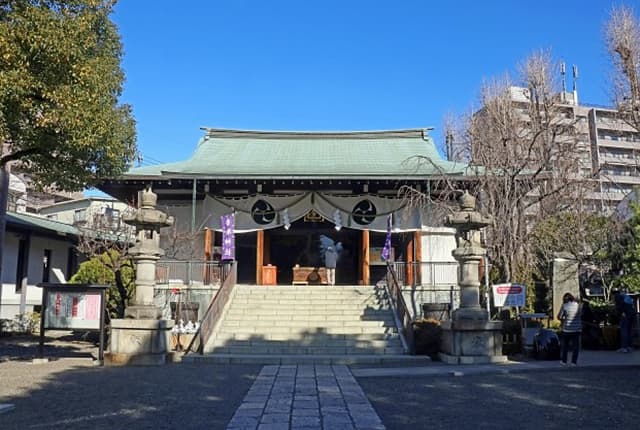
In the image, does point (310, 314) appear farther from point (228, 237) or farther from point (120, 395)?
point (120, 395)

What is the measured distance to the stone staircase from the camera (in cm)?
1238

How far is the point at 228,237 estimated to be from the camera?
1978 cm

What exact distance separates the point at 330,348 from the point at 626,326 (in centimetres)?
735

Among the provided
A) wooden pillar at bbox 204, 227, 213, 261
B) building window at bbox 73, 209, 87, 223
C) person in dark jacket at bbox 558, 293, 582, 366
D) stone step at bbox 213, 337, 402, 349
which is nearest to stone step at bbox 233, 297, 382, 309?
stone step at bbox 213, 337, 402, 349

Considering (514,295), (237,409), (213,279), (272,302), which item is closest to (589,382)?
(514,295)

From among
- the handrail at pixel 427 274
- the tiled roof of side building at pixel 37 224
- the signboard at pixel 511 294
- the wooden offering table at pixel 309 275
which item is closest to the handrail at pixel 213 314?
the wooden offering table at pixel 309 275

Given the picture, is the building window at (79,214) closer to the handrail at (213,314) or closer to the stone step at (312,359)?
the handrail at (213,314)

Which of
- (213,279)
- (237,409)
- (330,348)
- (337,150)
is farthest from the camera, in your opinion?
(337,150)

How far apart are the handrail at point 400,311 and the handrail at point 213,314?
192 inches

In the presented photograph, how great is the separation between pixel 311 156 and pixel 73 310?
13.7 meters

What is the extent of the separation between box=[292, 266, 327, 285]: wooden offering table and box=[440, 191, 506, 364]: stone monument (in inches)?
373

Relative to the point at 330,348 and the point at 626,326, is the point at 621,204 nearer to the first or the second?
the point at 626,326

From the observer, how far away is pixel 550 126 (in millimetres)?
17125

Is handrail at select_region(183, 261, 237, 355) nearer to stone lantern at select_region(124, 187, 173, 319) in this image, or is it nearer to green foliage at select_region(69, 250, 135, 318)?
stone lantern at select_region(124, 187, 173, 319)
